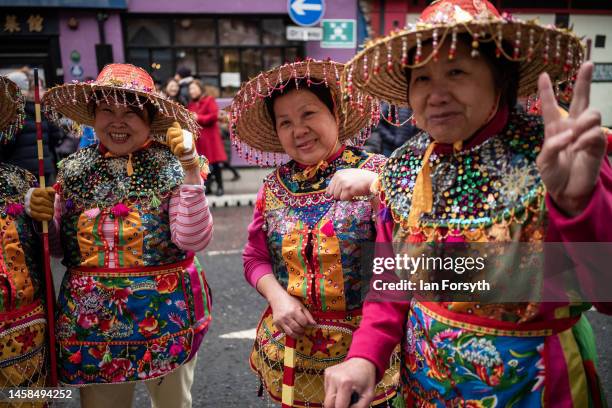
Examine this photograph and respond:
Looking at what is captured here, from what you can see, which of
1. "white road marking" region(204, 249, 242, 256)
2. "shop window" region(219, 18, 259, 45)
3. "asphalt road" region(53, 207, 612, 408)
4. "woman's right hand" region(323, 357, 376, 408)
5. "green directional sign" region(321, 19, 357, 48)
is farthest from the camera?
"shop window" region(219, 18, 259, 45)

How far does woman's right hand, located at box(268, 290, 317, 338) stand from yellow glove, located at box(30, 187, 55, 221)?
95cm

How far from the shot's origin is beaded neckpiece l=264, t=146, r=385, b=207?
1829mm

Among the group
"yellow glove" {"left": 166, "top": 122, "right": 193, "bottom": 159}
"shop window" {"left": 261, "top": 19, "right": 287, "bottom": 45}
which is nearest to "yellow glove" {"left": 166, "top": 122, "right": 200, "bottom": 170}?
"yellow glove" {"left": 166, "top": 122, "right": 193, "bottom": 159}

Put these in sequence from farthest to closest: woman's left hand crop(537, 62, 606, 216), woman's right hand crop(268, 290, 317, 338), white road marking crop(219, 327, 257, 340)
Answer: white road marking crop(219, 327, 257, 340) < woman's right hand crop(268, 290, 317, 338) < woman's left hand crop(537, 62, 606, 216)

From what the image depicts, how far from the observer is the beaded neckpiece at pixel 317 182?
1.83 m

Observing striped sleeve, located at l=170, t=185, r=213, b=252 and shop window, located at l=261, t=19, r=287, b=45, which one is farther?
shop window, located at l=261, t=19, r=287, b=45

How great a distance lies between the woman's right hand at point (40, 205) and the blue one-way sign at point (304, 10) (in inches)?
→ 272

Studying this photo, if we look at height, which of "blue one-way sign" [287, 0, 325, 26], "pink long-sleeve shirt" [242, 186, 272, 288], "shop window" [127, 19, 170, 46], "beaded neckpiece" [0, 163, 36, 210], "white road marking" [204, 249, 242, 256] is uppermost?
"shop window" [127, 19, 170, 46]

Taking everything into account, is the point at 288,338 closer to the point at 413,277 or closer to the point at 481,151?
the point at 413,277

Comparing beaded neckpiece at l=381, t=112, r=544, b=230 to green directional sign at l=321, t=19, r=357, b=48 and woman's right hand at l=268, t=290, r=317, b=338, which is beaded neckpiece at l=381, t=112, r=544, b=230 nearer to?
woman's right hand at l=268, t=290, r=317, b=338

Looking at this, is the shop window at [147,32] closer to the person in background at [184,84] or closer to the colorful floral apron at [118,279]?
the person in background at [184,84]

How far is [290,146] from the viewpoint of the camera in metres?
1.86

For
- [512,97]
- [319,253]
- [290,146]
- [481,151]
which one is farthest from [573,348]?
[290,146]

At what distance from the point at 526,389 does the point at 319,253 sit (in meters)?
0.78
